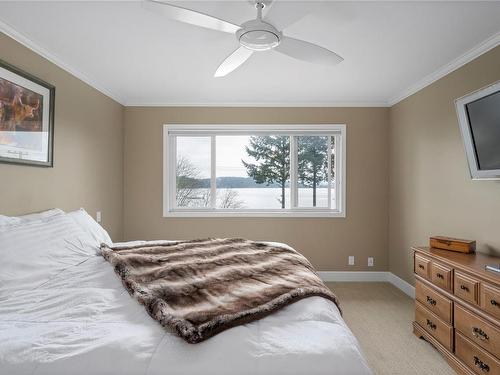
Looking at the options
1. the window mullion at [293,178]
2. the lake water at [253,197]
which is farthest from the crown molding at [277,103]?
the lake water at [253,197]

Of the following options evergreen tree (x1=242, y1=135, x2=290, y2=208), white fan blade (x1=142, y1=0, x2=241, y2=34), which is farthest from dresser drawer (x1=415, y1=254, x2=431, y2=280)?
white fan blade (x1=142, y1=0, x2=241, y2=34)

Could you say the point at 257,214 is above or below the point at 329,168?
below

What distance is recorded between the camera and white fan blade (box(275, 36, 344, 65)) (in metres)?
1.95

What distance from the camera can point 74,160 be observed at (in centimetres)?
315

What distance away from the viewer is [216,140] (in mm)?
4281

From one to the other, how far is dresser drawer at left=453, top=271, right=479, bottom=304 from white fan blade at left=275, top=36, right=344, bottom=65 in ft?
5.57

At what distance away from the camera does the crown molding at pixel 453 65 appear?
240 cm

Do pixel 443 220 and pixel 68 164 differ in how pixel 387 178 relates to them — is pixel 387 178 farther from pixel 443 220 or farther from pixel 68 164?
pixel 68 164

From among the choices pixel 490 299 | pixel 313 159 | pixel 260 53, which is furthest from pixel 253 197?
pixel 490 299

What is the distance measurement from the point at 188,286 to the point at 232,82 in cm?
249

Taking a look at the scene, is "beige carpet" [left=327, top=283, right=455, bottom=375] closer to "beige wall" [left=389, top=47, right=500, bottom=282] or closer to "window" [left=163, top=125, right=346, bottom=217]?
"beige wall" [left=389, top=47, right=500, bottom=282]

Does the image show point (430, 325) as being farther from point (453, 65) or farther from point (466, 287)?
point (453, 65)

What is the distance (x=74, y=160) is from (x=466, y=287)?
3.56 metres

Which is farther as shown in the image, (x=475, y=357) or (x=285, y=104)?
(x=285, y=104)
